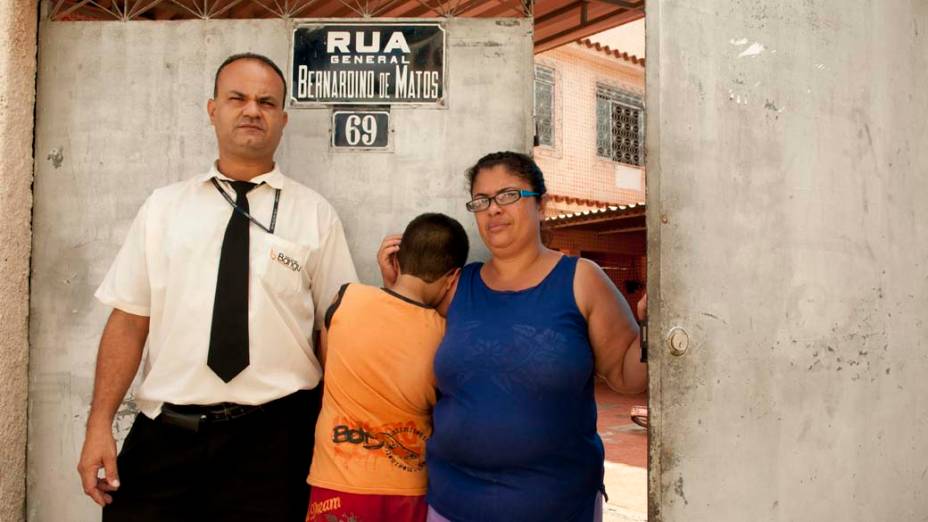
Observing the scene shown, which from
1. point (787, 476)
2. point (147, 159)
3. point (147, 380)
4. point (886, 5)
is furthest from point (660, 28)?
point (147, 159)

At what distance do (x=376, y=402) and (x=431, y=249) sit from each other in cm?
59

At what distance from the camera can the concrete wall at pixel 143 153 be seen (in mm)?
3184

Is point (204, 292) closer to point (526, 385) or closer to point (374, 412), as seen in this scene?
point (374, 412)

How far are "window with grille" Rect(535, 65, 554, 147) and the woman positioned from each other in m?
10.7

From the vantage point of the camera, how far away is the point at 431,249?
2531mm

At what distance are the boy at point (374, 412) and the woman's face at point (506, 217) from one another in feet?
1.19

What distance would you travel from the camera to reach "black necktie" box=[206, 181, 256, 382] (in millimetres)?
2355

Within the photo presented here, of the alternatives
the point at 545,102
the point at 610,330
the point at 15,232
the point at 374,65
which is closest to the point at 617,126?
the point at 545,102

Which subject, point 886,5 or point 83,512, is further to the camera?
point 83,512

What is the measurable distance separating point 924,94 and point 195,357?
2808 millimetres

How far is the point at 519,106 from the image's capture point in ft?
10.4

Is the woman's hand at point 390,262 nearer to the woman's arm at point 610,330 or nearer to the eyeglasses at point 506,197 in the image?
the eyeglasses at point 506,197

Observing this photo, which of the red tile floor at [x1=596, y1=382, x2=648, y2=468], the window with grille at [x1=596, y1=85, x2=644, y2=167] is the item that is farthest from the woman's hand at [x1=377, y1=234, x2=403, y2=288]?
the window with grille at [x1=596, y1=85, x2=644, y2=167]

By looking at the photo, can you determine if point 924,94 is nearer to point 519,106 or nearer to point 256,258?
point 519,106
